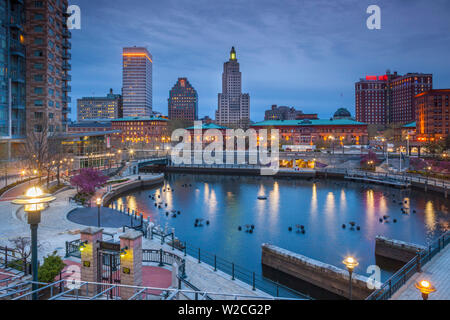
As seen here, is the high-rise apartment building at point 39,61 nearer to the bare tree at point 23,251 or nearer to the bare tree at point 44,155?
the bare tree at point 44,155

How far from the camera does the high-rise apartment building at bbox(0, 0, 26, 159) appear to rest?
62781mm

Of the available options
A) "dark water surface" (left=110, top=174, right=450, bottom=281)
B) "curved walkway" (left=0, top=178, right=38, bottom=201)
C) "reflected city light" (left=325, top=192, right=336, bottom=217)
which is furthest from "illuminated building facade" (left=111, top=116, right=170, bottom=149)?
"curved walkway" (left=0, top=178, right=38, bottom=201)

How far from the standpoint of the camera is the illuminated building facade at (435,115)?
428ft

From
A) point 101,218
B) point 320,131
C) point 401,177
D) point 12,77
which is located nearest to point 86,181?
point 101,218

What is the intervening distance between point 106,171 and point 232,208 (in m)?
32.5

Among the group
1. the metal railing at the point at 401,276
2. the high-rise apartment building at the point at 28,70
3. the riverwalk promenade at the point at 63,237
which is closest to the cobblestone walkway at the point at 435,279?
the metal railing at the point at 401,276

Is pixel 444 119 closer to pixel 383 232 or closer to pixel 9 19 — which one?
pixel 383 232

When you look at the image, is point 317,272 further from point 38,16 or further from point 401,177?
point 38,16

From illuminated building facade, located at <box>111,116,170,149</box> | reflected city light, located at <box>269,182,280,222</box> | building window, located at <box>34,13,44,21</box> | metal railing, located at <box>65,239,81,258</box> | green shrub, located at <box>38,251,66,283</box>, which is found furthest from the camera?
illuminated building facade, located at <box>111,116,170,149</box>

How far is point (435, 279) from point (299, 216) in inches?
1053

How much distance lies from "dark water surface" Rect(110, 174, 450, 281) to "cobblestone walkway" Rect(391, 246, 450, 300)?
16.1 ft

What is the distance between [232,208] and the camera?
48.4 meters

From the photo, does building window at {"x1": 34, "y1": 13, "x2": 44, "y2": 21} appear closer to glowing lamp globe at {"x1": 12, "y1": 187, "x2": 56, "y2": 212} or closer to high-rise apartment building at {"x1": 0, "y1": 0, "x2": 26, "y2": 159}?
high-rise apartment building at {"x1": 0, "y1": 0, "x2": 26, "y2": 159}
